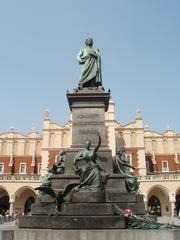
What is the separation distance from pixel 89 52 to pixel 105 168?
191 inches

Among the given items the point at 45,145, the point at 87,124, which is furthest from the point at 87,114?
the point at 45,145

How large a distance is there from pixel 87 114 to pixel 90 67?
2.14 metres

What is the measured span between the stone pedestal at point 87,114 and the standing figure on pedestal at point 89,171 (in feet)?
2.62

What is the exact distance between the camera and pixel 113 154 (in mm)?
38094

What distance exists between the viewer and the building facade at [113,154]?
35.4 m

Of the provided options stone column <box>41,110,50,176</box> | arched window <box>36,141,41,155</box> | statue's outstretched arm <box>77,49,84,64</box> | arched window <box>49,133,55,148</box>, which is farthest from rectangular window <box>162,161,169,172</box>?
statue's outstretched arm <box>77,49,84,64</box>

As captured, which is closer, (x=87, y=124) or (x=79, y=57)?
(x=87, y=124)

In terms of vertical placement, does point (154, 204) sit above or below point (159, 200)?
below

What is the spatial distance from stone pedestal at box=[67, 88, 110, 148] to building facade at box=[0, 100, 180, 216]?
1043 inches

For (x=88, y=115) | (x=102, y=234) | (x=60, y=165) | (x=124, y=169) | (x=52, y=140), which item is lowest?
(x=102, y=234)

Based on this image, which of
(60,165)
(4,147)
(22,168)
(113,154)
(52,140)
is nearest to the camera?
(60,165)

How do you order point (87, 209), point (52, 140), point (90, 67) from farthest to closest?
point (52, 140)
point (90, 67)
point (87, 209)

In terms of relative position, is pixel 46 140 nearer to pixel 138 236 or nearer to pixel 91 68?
pixel 91 68

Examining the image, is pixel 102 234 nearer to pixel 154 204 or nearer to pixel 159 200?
pixel 159 200
